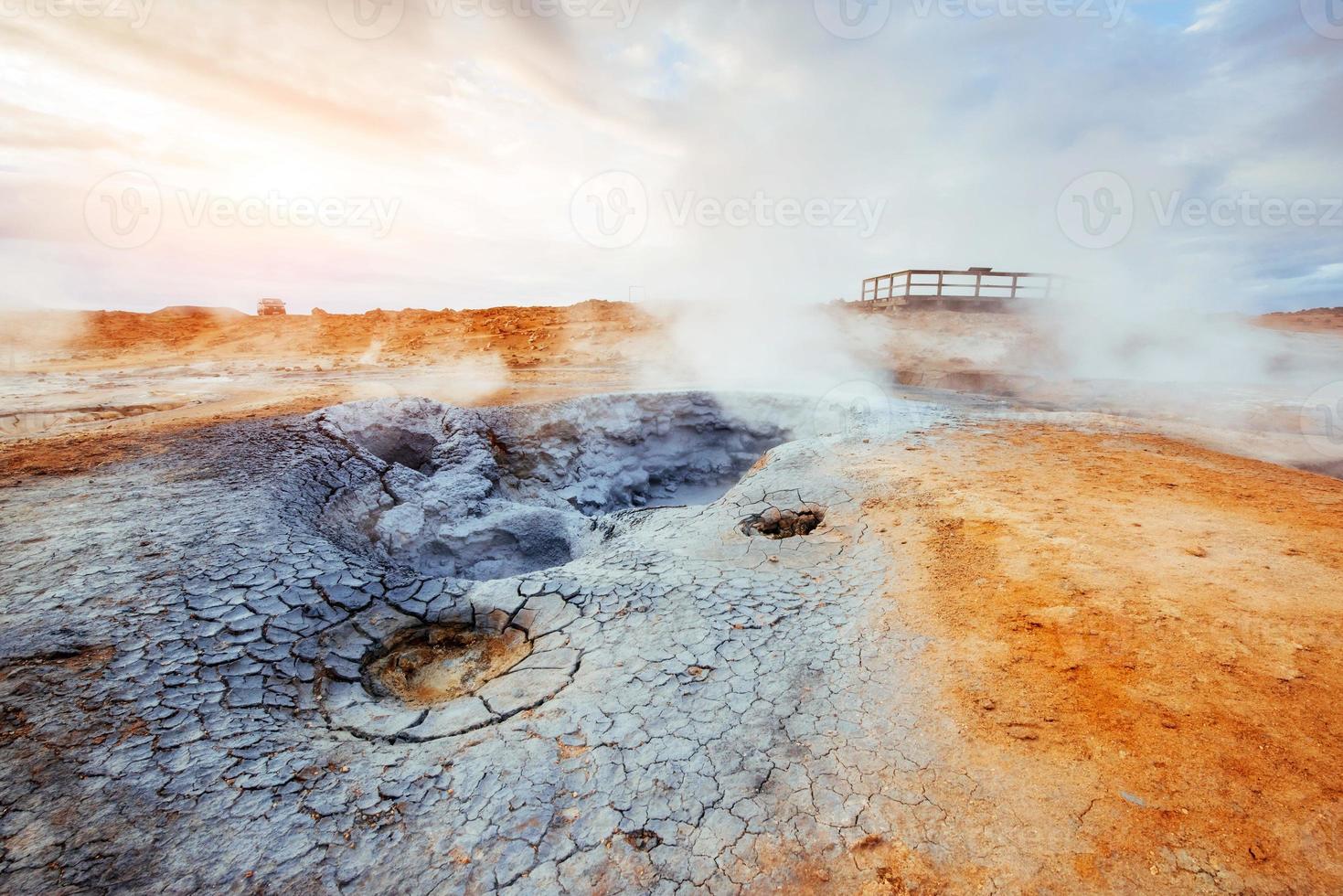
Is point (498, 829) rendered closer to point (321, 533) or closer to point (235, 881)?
point (235, 881)

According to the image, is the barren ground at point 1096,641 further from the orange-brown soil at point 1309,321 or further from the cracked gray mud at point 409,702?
the orange-brown soil at point 1309,321

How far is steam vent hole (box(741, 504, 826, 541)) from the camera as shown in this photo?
428cm

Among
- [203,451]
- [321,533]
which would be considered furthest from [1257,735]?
[203,451]

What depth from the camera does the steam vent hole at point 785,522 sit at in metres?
4.28

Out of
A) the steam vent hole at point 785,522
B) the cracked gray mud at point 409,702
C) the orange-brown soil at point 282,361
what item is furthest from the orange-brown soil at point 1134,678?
the orange-brown soil at point 282,361

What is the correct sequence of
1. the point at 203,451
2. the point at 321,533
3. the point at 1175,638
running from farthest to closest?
1. the point at 203,451
2. the point at 321,533
3. the point at 1175,638

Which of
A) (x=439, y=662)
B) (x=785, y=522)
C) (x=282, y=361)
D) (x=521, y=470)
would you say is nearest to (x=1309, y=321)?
(x=785, y=522)

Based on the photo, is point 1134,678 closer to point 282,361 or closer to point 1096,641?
point 1096,641

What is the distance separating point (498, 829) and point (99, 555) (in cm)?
287

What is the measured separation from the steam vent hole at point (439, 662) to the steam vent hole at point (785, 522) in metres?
2.04

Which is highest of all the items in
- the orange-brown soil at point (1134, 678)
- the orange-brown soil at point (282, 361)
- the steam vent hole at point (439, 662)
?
the orange-brown soil at point (282, 361)

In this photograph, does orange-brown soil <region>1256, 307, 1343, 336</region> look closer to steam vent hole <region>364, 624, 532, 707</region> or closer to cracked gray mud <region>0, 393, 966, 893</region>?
cracked gray mud <region>0, 393, 966, 893</region>

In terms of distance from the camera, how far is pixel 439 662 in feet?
9.55

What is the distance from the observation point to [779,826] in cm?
188
